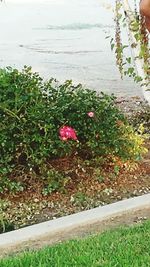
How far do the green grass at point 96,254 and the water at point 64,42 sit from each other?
11.0ft

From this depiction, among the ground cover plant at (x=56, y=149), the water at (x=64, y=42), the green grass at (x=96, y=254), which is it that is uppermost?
the water at (x=64, y=42)

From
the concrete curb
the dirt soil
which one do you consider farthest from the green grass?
the dirt soil

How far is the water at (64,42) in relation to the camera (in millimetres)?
11383

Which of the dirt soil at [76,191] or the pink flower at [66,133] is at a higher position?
the pink flower at [66,133]

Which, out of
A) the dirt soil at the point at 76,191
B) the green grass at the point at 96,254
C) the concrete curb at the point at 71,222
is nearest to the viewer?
the green grass at the point at 96,254

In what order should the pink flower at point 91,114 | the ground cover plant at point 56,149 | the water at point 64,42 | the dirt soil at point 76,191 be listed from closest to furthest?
the dirt soil at point 76,191
the ground cover plant at point 56,149
the pink flower at point 91,114
the water at point 64,42

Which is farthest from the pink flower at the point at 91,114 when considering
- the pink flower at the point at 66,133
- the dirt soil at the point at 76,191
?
the dirt soil at the point at 76,191

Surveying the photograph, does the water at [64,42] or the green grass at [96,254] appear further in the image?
the water at [64,42]

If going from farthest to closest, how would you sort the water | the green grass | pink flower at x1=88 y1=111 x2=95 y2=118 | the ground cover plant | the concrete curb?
the water, pink flower at x1=88 y1=111 x2=95 y2=118, the ground cover plant, the concrete curb, the green grass

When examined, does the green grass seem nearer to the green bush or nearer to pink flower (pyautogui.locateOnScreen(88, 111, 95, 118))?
the green bush

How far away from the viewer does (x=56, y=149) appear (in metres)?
5.41

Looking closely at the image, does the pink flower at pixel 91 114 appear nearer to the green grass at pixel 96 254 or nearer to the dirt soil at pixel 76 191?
the dirt soil at pixel 76 191

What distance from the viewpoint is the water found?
11.4 metres

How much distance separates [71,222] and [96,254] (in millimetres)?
660
